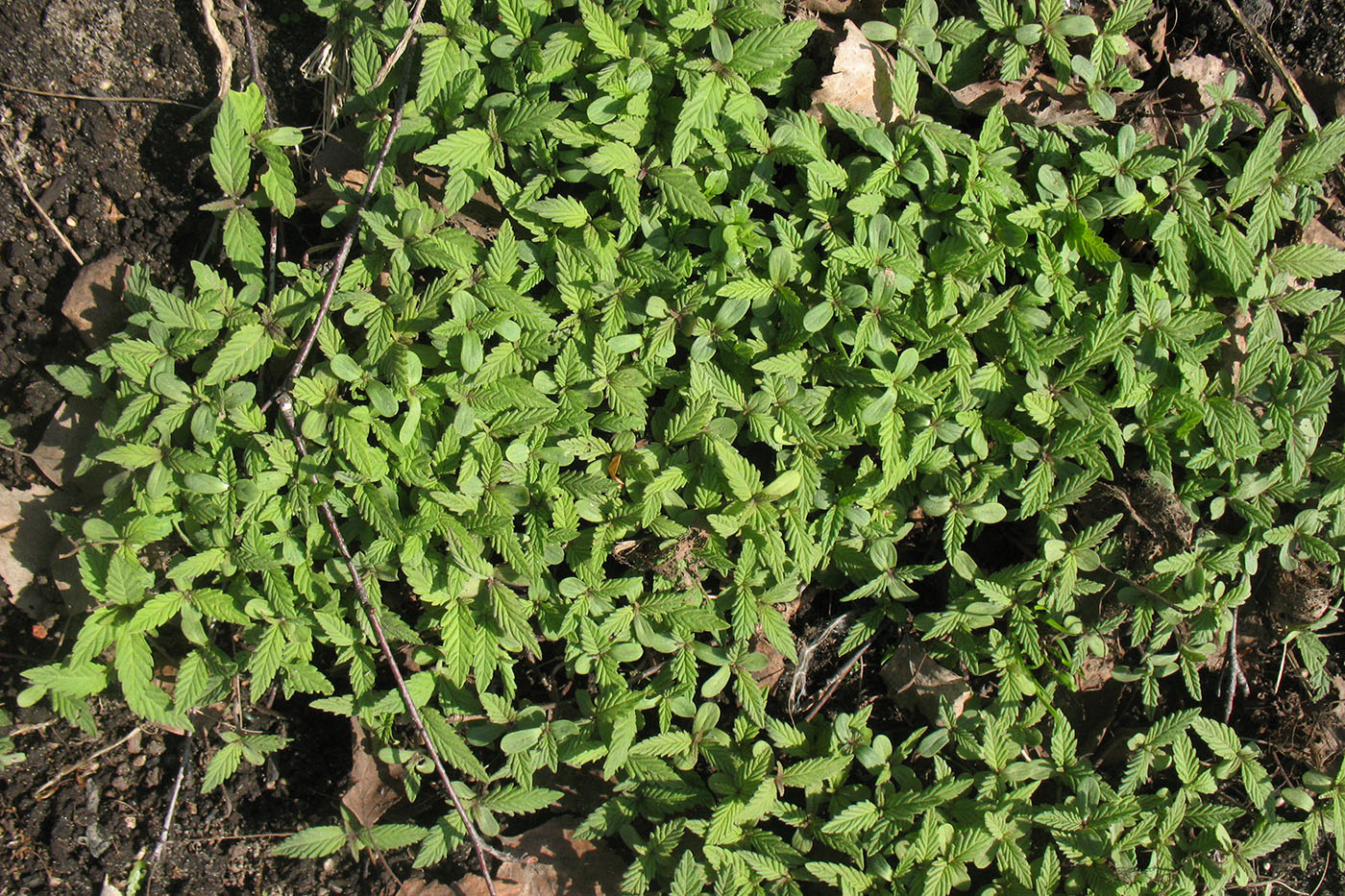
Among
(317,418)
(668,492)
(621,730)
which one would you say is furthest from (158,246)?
(621,730)

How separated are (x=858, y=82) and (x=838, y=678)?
1.74 metres

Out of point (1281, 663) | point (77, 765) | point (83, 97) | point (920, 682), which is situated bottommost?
point (1281, 663)

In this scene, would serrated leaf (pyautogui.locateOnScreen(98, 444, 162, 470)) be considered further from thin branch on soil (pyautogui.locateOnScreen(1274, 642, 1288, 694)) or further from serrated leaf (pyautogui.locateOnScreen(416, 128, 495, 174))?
thin branch on soil (pyautogui.locateOnScreen(1274, 642, 1288, 694))

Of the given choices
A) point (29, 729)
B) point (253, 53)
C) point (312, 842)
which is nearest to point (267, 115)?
point (253, 53)

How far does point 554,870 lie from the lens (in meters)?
2.60

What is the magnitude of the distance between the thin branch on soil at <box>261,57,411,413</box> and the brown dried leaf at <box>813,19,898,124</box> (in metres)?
1.16

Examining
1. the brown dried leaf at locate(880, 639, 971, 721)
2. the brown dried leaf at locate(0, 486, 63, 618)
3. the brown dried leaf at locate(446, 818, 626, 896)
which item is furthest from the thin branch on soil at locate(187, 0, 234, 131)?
Answer: the brown dried leaf at locate(880, 639, 971, 721)

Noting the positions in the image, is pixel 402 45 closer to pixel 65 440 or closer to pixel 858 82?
pixel 858 82

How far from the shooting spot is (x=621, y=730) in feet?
7.95

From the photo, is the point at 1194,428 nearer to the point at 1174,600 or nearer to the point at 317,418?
the point at 1174,600

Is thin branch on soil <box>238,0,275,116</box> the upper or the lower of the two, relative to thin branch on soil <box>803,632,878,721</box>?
upper

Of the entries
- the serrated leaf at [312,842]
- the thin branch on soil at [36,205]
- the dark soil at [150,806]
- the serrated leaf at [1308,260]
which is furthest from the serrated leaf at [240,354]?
the serrated leaf at [1308,260]

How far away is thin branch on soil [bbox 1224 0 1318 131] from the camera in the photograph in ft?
9.02

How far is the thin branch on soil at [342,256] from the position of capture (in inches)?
93.4
